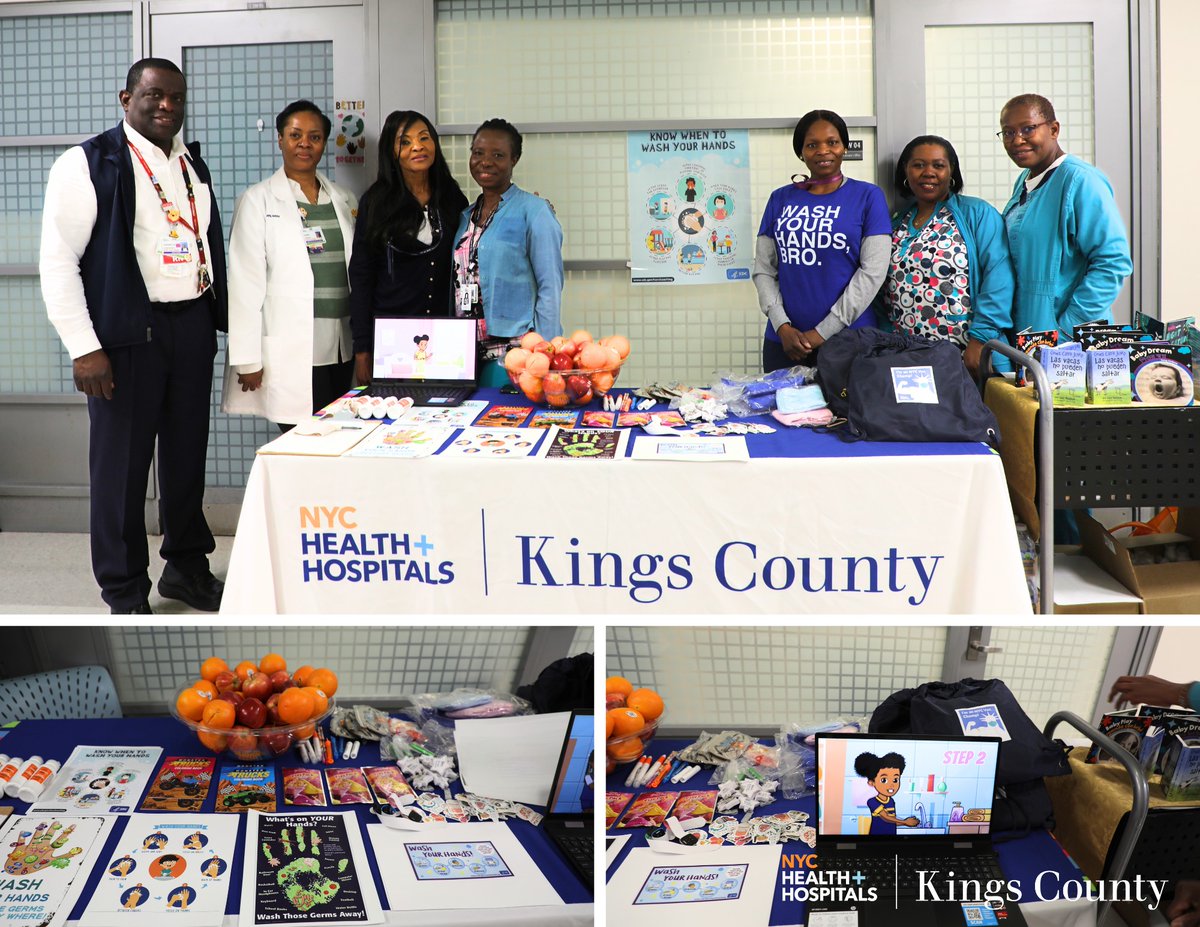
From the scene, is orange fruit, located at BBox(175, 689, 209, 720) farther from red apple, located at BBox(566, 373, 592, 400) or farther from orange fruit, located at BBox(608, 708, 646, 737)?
red apple, located at BBox(566, 373, 592, 400)

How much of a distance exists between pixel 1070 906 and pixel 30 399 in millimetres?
4271

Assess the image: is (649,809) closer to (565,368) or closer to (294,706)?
(294,706)

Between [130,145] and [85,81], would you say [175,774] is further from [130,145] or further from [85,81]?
[85,81]

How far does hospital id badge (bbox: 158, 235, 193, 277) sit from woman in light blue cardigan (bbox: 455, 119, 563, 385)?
783 millimetres

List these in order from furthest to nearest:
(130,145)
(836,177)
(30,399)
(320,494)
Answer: (30,399) → (836,177) → (130,145) → (320,494)

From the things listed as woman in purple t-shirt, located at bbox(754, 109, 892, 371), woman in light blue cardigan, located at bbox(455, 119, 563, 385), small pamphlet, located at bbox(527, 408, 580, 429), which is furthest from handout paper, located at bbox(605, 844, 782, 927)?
woman in purple t-shirt, located at bbox(754, 109, 892, 371)

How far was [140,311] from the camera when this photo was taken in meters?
3.22

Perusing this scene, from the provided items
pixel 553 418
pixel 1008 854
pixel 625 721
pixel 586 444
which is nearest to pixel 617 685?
pixel 625 721

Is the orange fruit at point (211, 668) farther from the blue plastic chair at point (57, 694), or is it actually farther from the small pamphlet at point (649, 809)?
the small pamphlet at point (649, 809)

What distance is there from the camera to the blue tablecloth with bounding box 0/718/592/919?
1.21m

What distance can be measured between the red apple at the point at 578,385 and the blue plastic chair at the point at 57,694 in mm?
1537

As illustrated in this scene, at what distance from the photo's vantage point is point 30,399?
4.41 metres

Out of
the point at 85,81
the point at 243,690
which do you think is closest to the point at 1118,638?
the point at 243,690

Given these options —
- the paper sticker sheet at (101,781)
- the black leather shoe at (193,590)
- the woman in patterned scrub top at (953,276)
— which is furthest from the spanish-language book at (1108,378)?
the black leather shoe at (193,590)
